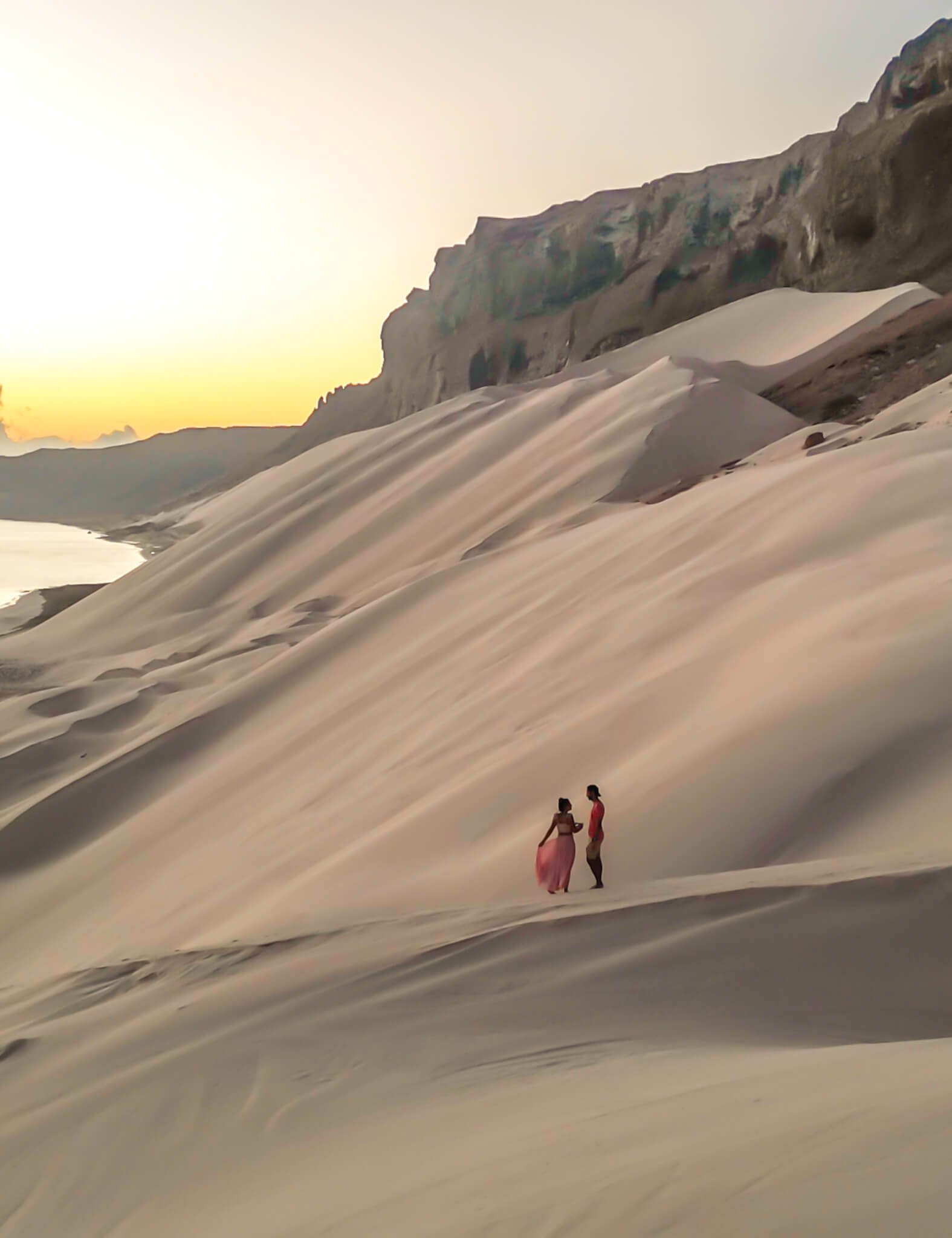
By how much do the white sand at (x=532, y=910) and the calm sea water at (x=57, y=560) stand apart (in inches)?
749

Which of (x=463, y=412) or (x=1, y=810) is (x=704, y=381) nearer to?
(x=463, y=412)

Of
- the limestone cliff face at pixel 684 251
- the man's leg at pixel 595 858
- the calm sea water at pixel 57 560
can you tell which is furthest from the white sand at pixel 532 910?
the calm sea water at pixel 57 560

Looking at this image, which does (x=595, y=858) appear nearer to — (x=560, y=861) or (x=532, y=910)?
(x=560, y=861)

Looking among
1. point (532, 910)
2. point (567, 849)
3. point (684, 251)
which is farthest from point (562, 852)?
point (684, 251)

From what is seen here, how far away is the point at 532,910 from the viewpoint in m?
4.05

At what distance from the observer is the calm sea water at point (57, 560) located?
3219cm

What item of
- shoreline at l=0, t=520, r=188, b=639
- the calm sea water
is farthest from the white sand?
the calm sea water

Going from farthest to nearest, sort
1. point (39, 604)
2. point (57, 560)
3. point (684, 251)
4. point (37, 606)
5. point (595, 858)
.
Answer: point (684, 251), point (57, 560), point (39, 604), point (37, 606), point (595, 858)

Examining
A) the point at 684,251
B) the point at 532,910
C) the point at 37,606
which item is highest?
the point at 684,251

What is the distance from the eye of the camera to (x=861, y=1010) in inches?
133

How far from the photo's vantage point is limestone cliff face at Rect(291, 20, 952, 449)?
2558 cm

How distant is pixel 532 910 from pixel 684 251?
41.8 meters

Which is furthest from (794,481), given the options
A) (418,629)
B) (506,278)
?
(506,278)

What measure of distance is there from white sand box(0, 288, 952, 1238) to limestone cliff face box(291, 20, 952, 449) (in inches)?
732
